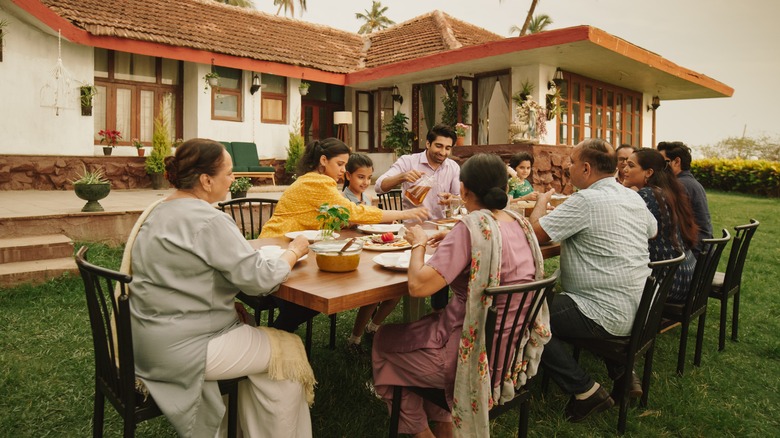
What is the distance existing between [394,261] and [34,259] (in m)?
4.29

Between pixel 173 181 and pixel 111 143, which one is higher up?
pixel 111 143

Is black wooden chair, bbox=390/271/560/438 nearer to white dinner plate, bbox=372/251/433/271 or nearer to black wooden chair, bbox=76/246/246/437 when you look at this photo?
white dinner plate, bbox=372/251/433/271

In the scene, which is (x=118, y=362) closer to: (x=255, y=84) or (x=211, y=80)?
(x=211, y=80)

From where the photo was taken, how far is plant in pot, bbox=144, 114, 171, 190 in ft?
32.7

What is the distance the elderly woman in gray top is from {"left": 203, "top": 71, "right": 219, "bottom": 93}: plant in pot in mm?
10148

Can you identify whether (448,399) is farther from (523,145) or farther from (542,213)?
(523,145)

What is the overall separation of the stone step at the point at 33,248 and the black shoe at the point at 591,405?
4.73 metres

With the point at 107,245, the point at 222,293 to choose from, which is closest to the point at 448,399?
the point at 222,293

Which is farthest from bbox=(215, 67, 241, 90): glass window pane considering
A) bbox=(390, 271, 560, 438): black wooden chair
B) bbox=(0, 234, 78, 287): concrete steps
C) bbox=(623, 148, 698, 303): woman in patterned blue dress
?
bbox=(390, 271, 560, 438): black wooden chair

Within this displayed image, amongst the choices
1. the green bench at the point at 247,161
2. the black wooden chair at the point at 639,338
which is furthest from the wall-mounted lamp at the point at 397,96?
the black wooden chair at the point at 639,338

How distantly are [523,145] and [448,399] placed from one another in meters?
8.00

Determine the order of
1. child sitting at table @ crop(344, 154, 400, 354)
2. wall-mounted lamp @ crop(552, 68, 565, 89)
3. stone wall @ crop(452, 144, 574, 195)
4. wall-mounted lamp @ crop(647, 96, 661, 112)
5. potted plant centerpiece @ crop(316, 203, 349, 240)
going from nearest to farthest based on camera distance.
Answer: potted plant centerpiece @ crop(316, 203, 349, 240)
child sitting at table @ crop(344, 154, 400, 354)
stone wall @ crop(452, 144, 574, 195)
wall-mounted lamp @ crop(552, 68, 565, 89)
wall-mounted lamp @ crop(647, 96, 661, 112)

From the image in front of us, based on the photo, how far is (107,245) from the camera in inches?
228

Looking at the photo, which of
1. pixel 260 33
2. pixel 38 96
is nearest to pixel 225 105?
pixel 260 33
